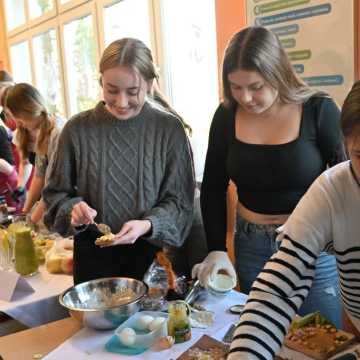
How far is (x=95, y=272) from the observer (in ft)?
4.83

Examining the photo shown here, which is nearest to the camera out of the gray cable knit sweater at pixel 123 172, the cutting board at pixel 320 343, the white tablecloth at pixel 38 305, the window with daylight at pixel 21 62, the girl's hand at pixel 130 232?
the cutting board at pixel 320 343

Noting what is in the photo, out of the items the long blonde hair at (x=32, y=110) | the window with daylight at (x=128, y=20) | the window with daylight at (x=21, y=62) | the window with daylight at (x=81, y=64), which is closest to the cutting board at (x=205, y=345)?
the long blonde hair at (x=32, y=110)

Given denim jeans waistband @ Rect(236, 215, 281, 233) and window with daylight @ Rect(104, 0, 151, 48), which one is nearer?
denim jeans waistband @ Rect(236, 215, 281, 233)

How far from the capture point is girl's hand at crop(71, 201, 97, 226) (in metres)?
1.33

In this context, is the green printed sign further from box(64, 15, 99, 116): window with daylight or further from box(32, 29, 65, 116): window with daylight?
box(32, 29, 65, 116): window with daylight

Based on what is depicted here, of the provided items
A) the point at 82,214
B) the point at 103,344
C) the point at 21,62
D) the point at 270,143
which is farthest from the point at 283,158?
the point at 21,62

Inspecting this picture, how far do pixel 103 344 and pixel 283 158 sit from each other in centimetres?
65

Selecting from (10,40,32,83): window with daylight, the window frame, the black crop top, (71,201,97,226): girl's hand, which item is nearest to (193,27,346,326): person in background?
the black crop top

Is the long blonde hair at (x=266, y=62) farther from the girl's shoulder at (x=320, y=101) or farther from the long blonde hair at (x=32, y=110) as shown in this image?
the long blonde hair at (x=32, y=110)

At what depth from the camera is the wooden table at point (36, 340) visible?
1.24 meters

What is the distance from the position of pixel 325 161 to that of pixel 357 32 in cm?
56

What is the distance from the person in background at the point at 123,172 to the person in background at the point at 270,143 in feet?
0.50

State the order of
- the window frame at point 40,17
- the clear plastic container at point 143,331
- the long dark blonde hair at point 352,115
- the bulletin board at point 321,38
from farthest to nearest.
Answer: the window frame at point 40,17 → the bulletin board at point 321,38 → the clear plastic container at point 143,331 → the long dark blonde hair at point 352,115

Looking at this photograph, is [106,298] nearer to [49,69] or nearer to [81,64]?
[81,64]
